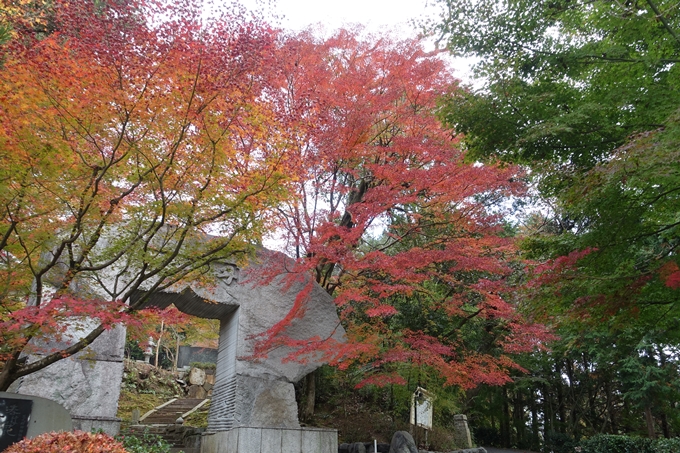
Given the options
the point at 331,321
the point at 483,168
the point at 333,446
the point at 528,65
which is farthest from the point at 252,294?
the point at 528,65

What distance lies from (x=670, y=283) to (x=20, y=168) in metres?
7.32

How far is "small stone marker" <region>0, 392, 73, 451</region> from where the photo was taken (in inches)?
226

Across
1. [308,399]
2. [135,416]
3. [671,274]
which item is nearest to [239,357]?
[308,399]

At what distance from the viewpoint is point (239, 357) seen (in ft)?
30.5

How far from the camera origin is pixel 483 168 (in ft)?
31.8

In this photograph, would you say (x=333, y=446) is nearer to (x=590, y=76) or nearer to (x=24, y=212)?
(x=24, y=212)

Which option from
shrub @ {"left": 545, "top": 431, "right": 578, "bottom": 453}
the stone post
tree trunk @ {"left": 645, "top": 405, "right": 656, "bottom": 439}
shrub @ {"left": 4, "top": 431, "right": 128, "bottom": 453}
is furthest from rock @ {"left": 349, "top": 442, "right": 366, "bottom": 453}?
tree trunk @ {"left": 645, "top": 405, "right": 656, "bottom": 439}

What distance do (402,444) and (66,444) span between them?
7232 millimetres

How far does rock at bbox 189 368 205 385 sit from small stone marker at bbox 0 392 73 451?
1306 centimetres

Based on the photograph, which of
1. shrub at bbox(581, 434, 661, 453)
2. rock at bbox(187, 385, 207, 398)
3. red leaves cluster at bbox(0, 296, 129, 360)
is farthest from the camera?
rock at bbox(187, 385, 207, 398)

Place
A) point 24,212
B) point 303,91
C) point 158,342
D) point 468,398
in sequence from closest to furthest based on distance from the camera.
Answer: point 24,212 < point 303,91 < point 468,398 < point 158,342

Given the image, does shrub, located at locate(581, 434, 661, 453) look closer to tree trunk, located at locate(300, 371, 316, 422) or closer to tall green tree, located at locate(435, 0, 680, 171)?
tree trunk, located at locate(300, 371, 316, 422)

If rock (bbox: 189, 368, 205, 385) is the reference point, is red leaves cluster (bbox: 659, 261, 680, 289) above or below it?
above

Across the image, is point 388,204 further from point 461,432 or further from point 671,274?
point 461,432
